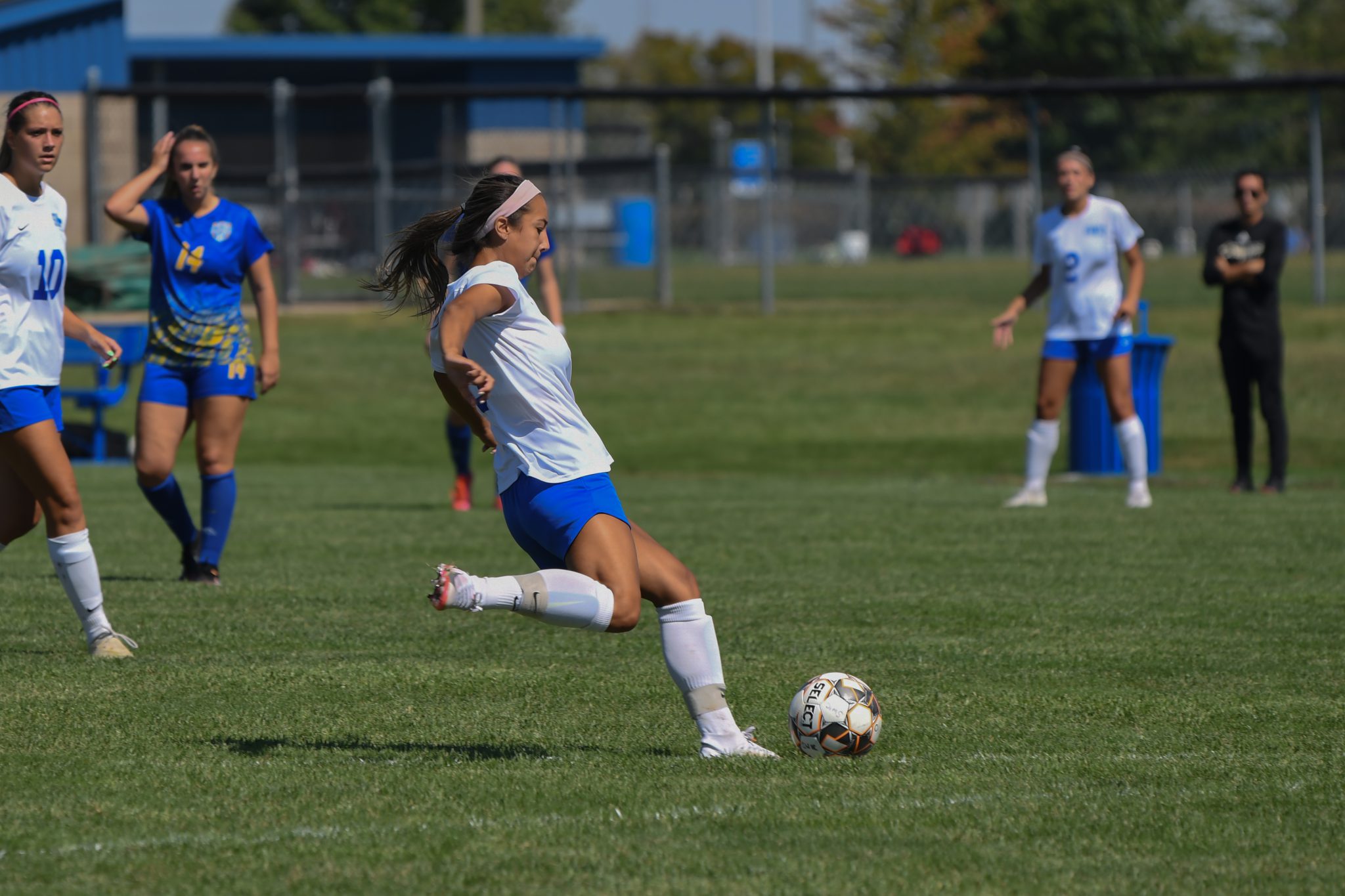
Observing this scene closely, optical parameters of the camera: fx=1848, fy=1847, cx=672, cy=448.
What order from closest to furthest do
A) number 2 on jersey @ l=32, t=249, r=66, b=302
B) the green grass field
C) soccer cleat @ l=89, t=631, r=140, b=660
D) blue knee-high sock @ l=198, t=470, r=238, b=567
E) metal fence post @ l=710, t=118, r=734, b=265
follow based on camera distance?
1. the green grass field
2. number 2 on jersey @ l=32, t=249, r=66, b=302
3. soccer cleat @ l=89, t=631, r=140, b=660
4. blue knee-high sock @ l=198, t=470, r=238, b=567
5. metal fence post @ l=710, t=118, r=734, b=265

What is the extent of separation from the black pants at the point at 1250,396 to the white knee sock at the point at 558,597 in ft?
34.7

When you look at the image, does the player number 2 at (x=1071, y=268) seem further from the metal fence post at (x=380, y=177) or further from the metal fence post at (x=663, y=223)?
the metal fence post at (x=380, y=177)

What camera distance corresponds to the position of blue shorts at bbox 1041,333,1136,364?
13094 millimetres

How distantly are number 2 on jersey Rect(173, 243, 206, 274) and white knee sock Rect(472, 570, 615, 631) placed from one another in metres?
4.22

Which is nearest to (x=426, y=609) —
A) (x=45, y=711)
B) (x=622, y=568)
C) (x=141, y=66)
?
(x=45, y=711)

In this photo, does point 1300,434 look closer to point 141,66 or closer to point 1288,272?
point 1288,272

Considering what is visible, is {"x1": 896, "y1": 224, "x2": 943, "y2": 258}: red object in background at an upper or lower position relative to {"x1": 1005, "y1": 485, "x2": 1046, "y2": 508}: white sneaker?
upper

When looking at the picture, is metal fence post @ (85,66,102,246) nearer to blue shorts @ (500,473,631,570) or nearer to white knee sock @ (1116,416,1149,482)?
white knee sock @ (1116,416,1149,482)

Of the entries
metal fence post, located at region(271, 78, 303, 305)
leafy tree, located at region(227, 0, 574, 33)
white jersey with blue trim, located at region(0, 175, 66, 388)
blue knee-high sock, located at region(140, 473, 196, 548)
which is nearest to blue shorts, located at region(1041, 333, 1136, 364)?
blue knee-high sock, located at region(140, 473, 196, 548)

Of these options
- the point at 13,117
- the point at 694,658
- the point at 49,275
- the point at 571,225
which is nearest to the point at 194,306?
the point at 49,275

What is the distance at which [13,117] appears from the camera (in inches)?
272

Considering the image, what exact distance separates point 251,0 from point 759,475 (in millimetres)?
53397

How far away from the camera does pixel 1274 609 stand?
28.3 ft

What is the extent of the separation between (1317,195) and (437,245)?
708 inches
